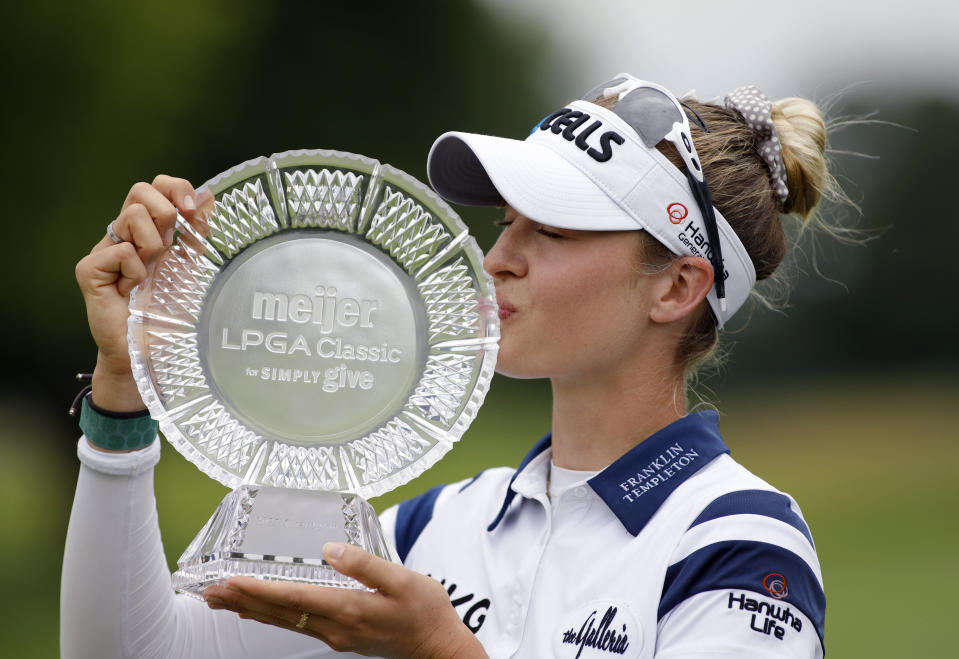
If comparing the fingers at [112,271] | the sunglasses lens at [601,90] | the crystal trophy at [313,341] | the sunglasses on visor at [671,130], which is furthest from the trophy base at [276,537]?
the sunglasses lens at [601,90]

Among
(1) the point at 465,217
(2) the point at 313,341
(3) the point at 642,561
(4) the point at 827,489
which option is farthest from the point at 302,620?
(4) the point at 827,489

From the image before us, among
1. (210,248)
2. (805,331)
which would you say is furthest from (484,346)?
(805,331)

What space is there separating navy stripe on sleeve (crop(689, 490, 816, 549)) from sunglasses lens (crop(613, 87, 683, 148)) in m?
0.61

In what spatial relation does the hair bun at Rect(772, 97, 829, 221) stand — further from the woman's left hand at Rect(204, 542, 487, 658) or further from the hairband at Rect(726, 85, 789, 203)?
the woman's left hand at Rect(204, 542, 487, 658)

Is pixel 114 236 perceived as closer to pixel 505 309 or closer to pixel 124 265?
pixel 124 265

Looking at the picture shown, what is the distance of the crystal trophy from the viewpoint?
53.0 inches

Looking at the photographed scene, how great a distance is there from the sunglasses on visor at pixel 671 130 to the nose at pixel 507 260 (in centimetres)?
29

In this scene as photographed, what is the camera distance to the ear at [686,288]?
172cm

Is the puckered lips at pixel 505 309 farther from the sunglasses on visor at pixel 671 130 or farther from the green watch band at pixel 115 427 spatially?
the green watch band at pixel 115 427

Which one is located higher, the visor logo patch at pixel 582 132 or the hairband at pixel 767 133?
the visor logo patch at pixel 582 132

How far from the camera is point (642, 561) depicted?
4.94 feet

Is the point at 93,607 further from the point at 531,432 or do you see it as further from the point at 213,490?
the point at 531,432

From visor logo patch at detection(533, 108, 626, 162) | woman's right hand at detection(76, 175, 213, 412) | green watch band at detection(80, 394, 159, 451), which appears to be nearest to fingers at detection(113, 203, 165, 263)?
woman's right hand at detection(76, 175, 213, 412)

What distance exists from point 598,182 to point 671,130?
0.17m
